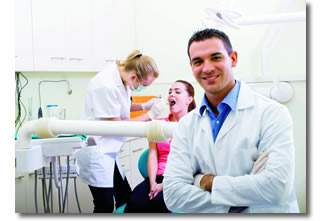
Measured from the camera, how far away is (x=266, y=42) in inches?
73.4

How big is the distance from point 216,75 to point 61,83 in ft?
2.29

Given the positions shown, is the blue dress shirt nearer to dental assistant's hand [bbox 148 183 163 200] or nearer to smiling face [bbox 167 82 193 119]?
smiling face [bbox 167 82 193 119]

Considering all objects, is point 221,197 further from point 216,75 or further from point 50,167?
point 50,167

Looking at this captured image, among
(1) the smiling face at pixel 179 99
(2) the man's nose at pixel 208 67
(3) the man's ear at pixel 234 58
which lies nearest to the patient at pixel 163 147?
(1) the smiling face at pixel 179 99

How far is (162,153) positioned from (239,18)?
69cm

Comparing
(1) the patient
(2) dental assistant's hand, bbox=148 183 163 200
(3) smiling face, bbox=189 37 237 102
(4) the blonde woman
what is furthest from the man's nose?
(2) dental assistant's hand, bbox=148 183 163 200

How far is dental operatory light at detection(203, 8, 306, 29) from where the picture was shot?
1.85 meters

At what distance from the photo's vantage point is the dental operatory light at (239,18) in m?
1.85

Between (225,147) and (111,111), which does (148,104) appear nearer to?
(111,111)

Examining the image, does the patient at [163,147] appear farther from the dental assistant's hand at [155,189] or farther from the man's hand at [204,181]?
the man's hand at [204,181]

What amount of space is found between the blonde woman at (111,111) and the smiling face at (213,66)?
0.20m

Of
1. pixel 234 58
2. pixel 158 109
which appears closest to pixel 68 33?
pixel 158 109
